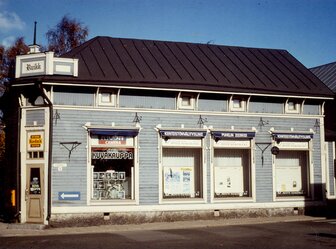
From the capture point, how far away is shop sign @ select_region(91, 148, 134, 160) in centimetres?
1911

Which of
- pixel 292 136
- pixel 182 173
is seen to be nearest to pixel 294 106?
pixel 292 136

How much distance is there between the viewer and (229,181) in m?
21.1

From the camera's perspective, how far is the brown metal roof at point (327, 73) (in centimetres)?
3011

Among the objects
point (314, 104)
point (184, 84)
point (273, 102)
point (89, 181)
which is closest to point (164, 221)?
point (89, 181)

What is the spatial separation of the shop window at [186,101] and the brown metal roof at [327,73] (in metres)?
12.9

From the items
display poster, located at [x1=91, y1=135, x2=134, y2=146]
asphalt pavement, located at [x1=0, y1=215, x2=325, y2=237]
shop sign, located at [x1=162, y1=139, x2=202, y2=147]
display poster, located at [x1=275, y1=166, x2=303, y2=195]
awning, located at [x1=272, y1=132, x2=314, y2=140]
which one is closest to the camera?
asphalt pavement, located at [x1=0, y1=215, x2=325, y2=237]

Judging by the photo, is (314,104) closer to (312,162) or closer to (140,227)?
(312,162)

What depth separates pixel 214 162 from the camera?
21.0 metres

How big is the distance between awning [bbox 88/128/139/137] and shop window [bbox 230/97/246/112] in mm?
4645

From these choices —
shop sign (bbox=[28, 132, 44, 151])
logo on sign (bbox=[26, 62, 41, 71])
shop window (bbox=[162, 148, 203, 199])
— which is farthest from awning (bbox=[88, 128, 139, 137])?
logo on sign (bbox=[26, 62, 41, 71])

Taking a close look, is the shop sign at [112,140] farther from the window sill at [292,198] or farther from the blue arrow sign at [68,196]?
the window sill at [292,198]

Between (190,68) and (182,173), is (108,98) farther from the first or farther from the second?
(182,173)

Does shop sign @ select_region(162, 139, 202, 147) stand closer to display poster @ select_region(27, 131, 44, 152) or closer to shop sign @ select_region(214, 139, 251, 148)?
shop sign @ select_region(214, 139, 251, 148)

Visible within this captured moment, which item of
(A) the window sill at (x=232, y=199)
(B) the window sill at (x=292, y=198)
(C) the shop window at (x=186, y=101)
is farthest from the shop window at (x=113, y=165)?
(B) the window sill at (x=292, y=198)
